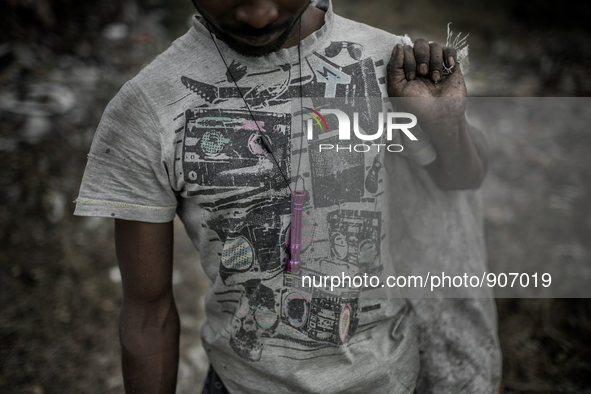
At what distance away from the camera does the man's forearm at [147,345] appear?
1173mm

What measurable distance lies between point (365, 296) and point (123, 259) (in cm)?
67

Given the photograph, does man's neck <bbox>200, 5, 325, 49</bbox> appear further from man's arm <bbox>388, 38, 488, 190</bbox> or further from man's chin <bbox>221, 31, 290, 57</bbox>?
man's arm <bbox>388, 38, 488, 190</bbox>

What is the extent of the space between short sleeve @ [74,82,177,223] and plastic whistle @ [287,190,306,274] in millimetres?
317

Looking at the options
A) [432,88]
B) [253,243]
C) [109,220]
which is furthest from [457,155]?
[109,220]

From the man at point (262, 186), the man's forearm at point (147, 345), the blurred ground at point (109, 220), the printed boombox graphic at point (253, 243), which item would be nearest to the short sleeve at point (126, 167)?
the man at point (262, 186)

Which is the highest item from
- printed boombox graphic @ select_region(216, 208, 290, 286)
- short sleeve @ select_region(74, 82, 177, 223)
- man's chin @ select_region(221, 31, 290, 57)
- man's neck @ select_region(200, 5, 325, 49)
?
man's neck @ select_region(200, 5, 325, 49)

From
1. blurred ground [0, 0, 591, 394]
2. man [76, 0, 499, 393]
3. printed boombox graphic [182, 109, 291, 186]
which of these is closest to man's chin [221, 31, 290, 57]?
man [76, 0, 499, 393]

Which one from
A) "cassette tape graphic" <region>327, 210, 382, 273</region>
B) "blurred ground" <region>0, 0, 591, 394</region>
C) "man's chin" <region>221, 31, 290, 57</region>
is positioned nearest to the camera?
"man's chin" <region>221, 31, 290, 57</region>

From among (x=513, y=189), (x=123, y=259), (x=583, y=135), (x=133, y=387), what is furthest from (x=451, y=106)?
(x=583, y=135)

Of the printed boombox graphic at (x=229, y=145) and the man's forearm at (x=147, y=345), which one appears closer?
the printed boombox graphic at (x=229, y=145)

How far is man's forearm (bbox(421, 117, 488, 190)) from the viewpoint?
110 cm

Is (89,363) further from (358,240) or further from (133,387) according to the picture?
(358,240)

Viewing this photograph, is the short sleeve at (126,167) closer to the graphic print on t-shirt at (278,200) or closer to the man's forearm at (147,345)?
the graphic print on t-shirt at (278,200)

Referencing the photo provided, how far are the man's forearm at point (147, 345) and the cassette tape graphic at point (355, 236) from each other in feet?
1.77
